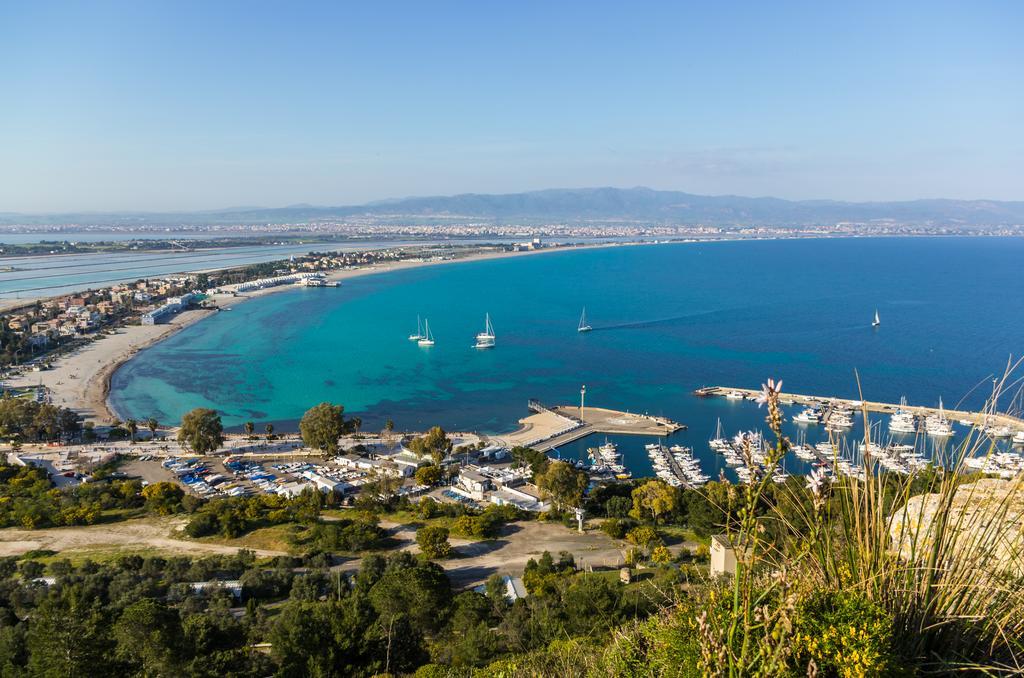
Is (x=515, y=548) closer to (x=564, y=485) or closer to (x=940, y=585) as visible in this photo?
(x=564, y=485)

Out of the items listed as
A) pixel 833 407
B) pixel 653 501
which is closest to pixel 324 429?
pixel 653 501

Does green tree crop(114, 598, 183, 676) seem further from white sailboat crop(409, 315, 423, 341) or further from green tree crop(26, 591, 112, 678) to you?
white sailboat crop(409, 315, 423, 341)

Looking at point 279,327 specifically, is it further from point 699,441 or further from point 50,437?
point 699,441

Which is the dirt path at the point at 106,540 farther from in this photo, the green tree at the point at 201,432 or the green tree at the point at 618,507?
the green tree at the point at 618,507

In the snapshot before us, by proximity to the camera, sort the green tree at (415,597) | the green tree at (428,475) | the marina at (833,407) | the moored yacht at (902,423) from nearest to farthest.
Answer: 1. the green tree at (415,597)
2. the green tree at (428,475)
3. the moored yacht at (902,423)
4. the marina at (833,407)

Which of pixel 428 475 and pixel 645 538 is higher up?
pixel 645 538

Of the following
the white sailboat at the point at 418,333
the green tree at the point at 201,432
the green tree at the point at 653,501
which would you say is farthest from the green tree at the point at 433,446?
the white sailboat at the point at 418,333
